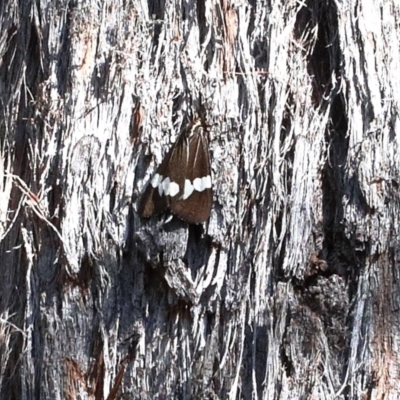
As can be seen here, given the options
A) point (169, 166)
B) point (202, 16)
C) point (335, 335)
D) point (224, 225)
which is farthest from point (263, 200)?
point (202, 16)

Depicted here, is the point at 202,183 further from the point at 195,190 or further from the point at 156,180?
the point at 156,180

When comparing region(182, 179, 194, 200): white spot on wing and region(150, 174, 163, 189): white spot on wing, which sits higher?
region(150, 174, 163, 189): white spot on wing

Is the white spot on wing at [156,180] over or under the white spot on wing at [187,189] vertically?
over

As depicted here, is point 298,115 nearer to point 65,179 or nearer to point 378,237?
point 378,237

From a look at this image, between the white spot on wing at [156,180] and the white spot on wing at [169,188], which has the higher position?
the white spot on wing at [156,180]

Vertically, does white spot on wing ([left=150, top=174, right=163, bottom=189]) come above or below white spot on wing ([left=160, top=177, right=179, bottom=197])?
above
